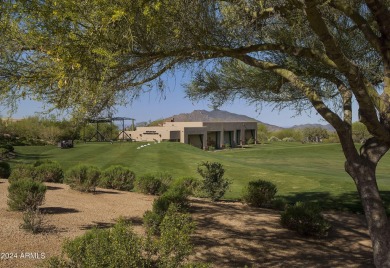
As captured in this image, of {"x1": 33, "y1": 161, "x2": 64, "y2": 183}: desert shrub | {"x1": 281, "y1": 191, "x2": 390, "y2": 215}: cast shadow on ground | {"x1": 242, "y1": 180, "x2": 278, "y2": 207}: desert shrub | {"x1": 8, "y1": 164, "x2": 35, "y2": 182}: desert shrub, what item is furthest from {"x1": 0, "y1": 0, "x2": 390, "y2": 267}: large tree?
{"x1": 33, "y1": 161, "x2": 64, "y2": 183}: desert shrub

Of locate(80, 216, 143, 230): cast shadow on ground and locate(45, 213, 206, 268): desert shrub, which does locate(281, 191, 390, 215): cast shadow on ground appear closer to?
locate(80, 216, 143, 230): cast shadow on ground

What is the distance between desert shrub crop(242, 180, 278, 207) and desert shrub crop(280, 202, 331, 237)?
2.93 meters

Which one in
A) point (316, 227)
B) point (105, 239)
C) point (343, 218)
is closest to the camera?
point (105, 239)

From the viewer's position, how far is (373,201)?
6.61 m

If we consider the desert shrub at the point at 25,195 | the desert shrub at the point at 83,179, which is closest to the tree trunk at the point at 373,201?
the desert shrub at the point at 25,195

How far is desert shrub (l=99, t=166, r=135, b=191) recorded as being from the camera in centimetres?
1409

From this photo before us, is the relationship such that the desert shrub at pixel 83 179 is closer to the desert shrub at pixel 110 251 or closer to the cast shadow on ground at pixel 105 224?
the cast shadow on ground at pixel 105 224

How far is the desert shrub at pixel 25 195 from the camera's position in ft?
28.0

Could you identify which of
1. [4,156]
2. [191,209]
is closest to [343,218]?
[191,209]

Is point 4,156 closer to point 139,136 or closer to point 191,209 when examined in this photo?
point 191,209

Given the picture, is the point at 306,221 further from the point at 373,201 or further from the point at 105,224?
the point at 105,224

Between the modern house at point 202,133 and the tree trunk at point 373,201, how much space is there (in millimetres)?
48629

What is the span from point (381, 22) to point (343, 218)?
6.18 metres

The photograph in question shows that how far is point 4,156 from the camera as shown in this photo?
26.2m
